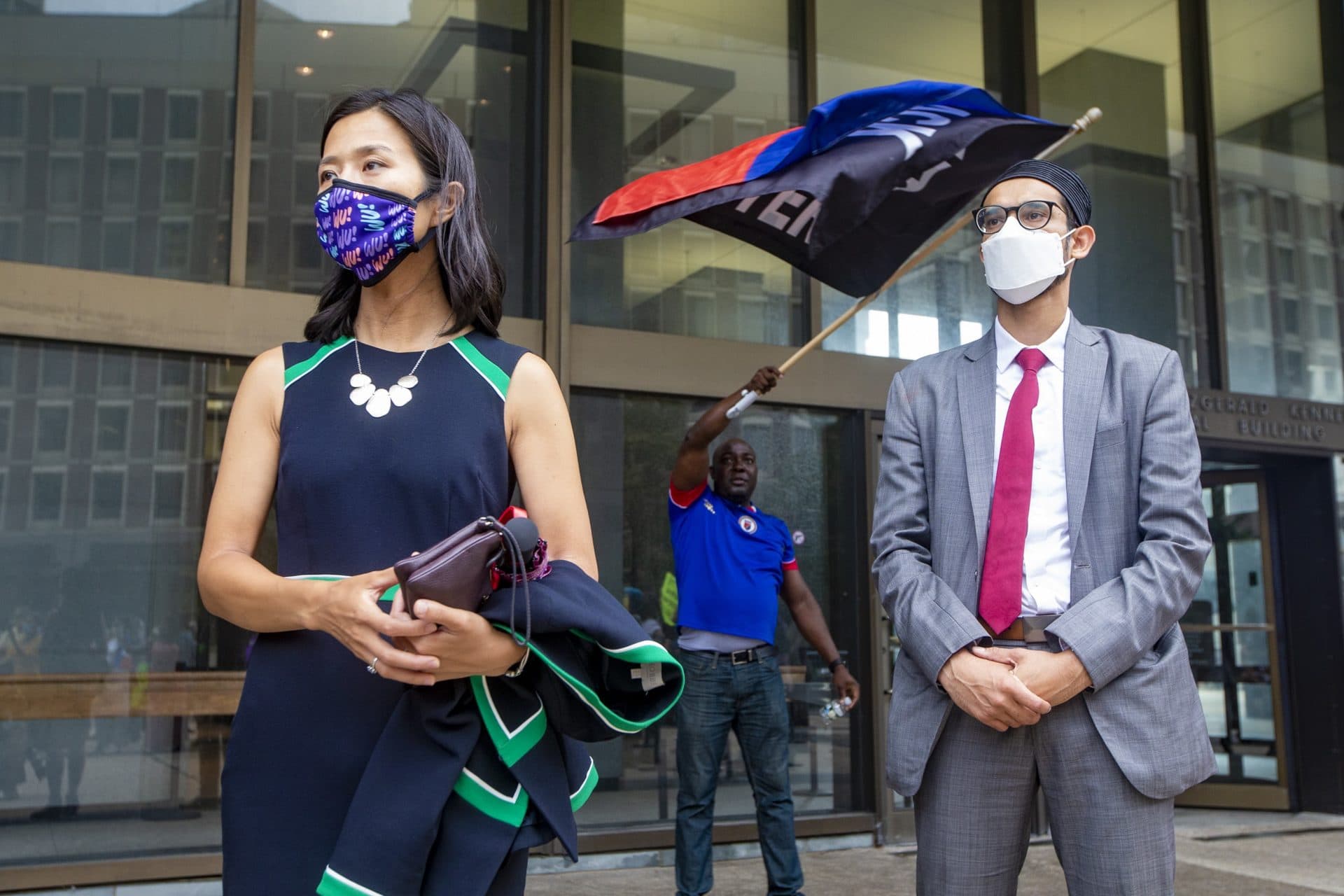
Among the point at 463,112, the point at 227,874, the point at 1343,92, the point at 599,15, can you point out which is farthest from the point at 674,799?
the point at 1343,92

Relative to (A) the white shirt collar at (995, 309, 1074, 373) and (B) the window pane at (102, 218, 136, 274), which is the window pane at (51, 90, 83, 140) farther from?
(A) the white shirt collar at (995, 309, 1074, 373)

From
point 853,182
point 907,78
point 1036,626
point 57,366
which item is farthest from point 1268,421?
point 57,366

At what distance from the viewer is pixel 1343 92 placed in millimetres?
8977

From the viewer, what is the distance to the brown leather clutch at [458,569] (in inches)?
56.7

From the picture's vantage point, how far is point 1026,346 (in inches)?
106

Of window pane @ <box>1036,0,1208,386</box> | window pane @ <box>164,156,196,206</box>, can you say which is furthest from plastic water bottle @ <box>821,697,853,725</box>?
window pane @ <box>164,156,196,206</box>

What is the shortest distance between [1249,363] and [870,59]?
3.35 m

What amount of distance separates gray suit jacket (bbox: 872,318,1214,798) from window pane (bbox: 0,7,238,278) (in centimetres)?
397

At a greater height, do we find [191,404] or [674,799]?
[191,404]

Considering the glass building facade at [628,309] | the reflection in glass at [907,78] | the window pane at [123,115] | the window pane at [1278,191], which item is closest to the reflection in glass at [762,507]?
the glass building facade at [628,309]

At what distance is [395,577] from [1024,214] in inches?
69.2

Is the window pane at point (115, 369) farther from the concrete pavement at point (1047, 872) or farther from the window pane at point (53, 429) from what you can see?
the concrete pavement at point (1047, 872)

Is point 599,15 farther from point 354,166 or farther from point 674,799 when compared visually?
point 354,166

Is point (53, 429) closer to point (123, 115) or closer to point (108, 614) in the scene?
point (108, 614)
